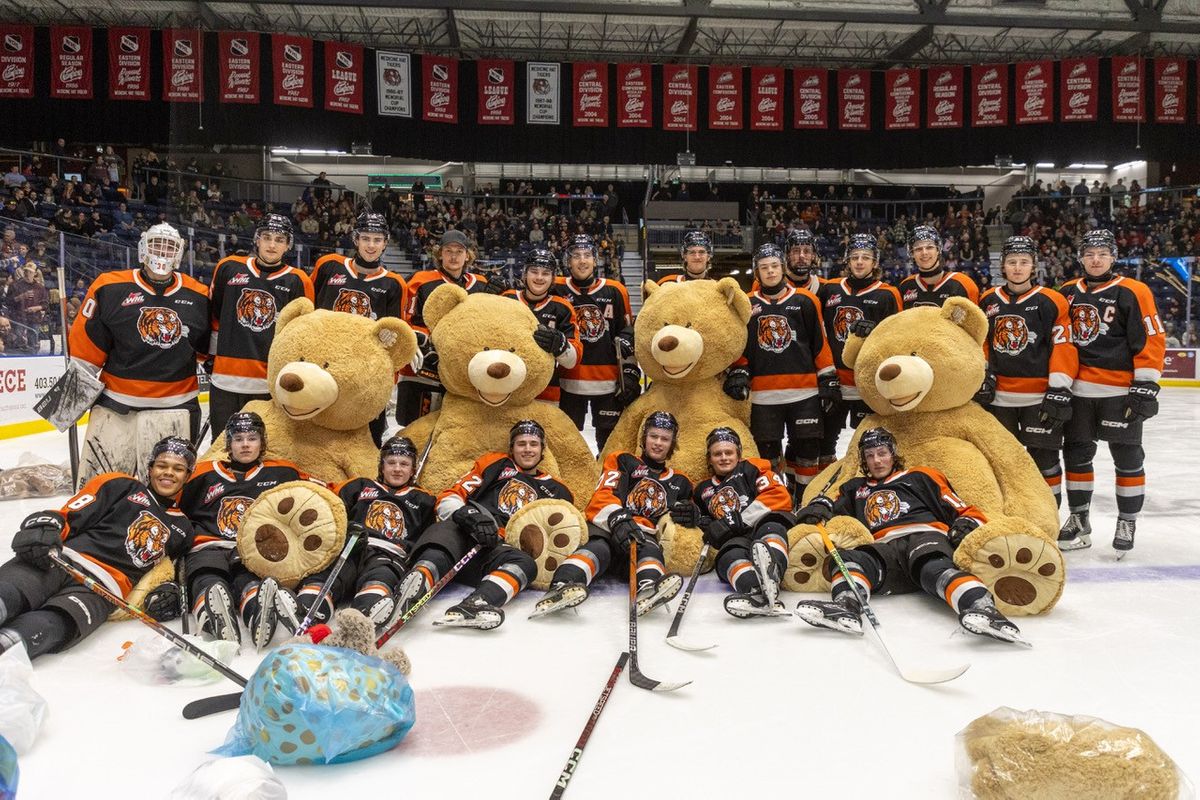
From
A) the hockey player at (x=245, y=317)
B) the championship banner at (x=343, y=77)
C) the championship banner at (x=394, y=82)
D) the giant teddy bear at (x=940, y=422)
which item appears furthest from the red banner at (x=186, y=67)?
the giant teddy bear at (x=940, y=422)

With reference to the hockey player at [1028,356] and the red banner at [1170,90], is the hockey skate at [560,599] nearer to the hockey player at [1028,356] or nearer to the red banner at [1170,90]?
the hockey player at [1028,356]

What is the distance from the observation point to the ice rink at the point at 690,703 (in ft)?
6.08

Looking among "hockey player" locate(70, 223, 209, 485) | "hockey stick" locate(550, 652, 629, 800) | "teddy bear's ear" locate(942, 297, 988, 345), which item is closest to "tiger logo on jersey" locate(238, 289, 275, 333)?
"hockey player" locate(70, 223, 209, 485)

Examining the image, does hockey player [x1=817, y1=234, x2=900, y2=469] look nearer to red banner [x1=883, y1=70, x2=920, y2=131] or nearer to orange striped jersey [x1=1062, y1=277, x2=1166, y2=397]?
orange striped jersey [x1=1062, y1=277, x2=1166, y2=397]

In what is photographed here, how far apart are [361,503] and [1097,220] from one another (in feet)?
52.6

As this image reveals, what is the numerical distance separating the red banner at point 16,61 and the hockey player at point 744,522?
1343cm

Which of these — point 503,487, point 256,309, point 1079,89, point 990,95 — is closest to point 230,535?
point 503,487

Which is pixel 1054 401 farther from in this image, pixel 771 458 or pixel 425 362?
pixel 425 362

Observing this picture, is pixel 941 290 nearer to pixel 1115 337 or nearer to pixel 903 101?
pixel 1115 337

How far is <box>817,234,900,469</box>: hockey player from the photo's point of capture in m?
4.22

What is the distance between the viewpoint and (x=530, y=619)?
9.55 feet

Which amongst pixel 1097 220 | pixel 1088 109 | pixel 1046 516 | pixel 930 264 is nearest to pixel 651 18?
pixel 1088 109

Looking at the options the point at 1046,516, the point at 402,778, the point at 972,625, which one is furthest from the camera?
the point at 1046,516

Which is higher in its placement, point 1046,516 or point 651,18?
point 651,18
